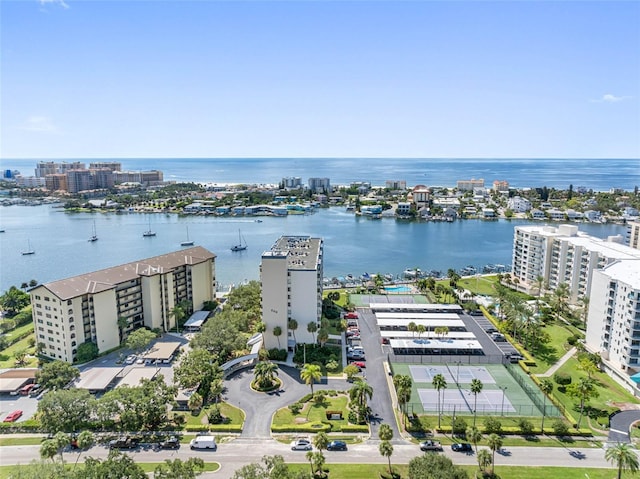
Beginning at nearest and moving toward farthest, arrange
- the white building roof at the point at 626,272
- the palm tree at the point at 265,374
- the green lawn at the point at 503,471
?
1. the green lawn at the point at 503,471
2. the palm tree at the point at 265,374
3. the white building roof at the point at 626,272

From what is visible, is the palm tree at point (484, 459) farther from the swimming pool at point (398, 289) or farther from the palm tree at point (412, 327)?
the swimming pool at point (398, 289)

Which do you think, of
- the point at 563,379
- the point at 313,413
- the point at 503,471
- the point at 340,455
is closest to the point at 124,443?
the point at 313,413

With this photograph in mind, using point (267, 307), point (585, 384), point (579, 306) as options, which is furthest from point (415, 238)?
point (585, 384)

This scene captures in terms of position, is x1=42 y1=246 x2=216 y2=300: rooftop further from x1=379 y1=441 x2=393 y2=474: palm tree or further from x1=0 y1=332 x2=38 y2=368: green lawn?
x1=379 y1=441 x2=393 y2=474: palm tree

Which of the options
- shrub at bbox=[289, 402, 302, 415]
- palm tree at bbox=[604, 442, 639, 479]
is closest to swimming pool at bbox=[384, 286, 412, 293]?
shrub at bbox=[289, 402, 302, 415]

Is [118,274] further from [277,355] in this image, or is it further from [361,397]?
[361,397]

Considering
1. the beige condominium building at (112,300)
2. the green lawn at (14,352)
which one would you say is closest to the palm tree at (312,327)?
the beige condominium building at (112,300)
